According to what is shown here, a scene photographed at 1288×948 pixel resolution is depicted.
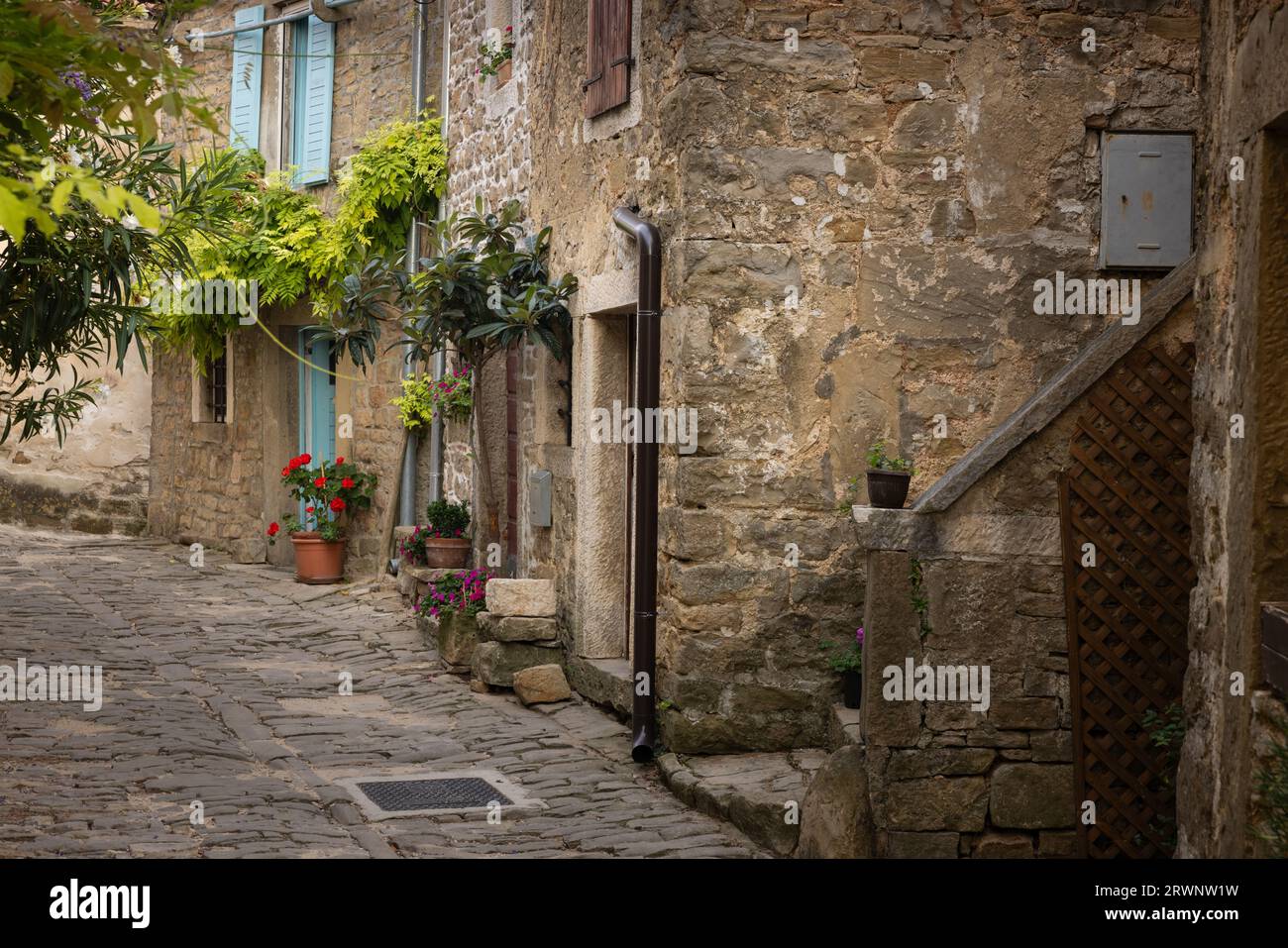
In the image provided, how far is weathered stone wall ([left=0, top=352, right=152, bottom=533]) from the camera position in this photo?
16719mm

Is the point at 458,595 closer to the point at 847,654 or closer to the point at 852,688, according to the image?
the point at 847,654

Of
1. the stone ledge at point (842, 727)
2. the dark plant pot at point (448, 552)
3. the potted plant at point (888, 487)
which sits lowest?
the stone ledge at point (842, 727)

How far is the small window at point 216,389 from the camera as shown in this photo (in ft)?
51.2

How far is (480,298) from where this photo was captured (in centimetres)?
928

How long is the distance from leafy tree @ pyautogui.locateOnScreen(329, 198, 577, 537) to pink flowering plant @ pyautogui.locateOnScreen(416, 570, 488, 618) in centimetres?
55

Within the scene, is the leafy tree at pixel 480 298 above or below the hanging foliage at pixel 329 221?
below

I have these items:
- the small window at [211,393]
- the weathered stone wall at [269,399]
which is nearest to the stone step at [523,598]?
the weathered stone wall at [269,399]

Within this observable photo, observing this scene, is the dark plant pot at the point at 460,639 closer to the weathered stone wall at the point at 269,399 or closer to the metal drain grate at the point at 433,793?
the metal drain grate at the point at 433,793

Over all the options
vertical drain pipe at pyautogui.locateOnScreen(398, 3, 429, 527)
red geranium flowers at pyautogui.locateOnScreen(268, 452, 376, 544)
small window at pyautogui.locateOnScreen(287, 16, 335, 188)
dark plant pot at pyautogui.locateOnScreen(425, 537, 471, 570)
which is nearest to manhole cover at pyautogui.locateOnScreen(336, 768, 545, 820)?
dark plant pot at pyautogui.locateOnScreen(425, 537, 471, 570)

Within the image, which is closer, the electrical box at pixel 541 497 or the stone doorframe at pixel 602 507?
the stone doorframe at pixel 602 507

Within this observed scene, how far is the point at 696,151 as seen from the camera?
22.3 feet

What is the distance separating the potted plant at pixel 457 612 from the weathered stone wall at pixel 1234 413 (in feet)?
17.5

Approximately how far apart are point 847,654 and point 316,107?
8423 millimetres

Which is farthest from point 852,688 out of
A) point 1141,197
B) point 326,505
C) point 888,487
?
point 326,505
